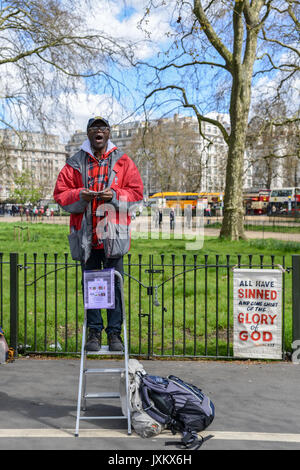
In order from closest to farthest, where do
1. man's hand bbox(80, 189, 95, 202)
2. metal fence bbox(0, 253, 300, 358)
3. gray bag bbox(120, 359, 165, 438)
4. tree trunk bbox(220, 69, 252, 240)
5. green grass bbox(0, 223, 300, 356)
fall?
gray bag bbox(120, 359, 165, 438)
man's hand bbox(80, 189, 95, 202)
metal fence bbox(0, 253, 300, 358)
green grass bbox(0, 223, 300, 356)
tree trunk bbox(220, 69, 252, 240)

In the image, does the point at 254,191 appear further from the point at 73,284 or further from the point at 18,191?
the point at 73,284

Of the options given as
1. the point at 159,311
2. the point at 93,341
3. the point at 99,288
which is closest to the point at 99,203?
the point at 99,288

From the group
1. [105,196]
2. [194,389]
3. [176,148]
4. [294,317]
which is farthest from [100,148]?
[176,148]

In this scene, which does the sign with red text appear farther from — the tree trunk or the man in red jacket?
the tree trunk

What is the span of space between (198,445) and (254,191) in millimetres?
75738

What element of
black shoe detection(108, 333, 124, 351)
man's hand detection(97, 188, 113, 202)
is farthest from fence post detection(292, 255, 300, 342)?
man's hand detection(97, 188, 113, 202)

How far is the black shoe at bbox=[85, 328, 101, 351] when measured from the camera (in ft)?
13.8

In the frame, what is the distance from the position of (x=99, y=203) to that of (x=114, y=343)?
1.20 m

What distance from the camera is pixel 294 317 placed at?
237 inches

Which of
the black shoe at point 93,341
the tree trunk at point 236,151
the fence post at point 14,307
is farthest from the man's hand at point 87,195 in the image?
the tree trunk at point 236,151

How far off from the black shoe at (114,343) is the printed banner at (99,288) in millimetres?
309

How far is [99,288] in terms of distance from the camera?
4148 millimetres

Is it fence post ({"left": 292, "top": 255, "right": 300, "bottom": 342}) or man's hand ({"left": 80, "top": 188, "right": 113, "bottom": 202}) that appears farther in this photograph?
fence post ({"left": 292, "top": 255, "right": 300, "bottom": 342})

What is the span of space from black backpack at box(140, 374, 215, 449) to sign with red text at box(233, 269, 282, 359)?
2.06 meters
